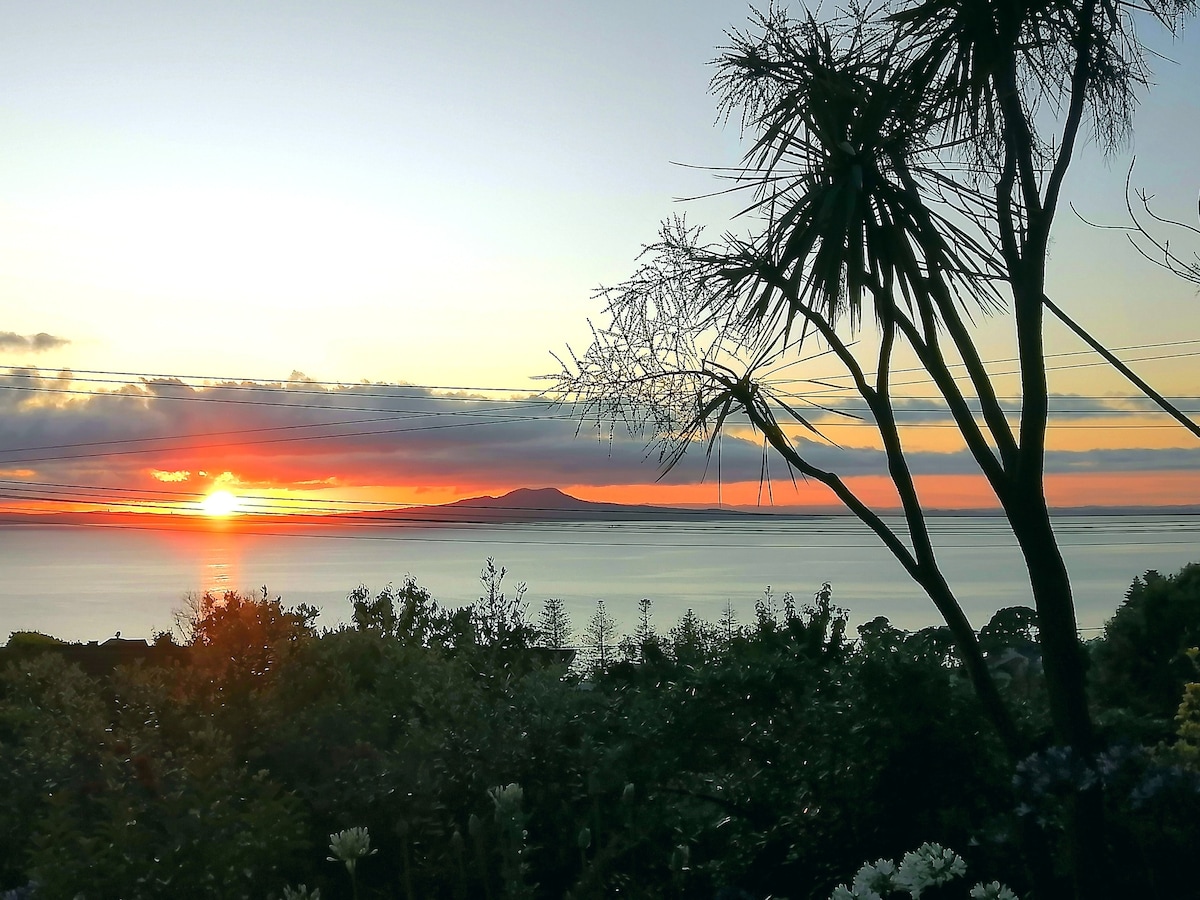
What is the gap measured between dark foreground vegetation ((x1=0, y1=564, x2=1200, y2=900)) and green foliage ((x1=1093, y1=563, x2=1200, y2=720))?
1.17 feet

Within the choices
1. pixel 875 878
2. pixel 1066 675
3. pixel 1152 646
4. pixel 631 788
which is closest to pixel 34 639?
pixel 1152 646

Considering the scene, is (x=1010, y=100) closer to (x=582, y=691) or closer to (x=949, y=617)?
(x=949, y=617)

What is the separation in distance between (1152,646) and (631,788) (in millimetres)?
6291

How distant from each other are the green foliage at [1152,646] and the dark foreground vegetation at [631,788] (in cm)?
36

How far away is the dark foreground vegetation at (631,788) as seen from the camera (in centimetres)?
519

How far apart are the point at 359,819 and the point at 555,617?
10.9 metres

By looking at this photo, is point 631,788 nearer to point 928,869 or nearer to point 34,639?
point 928,869

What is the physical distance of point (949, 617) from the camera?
6625 millimetres

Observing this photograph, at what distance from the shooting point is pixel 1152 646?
9.12 meters

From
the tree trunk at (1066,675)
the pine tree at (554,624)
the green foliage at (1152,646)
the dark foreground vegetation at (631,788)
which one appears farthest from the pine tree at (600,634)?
the tree trunk at (1066,675)

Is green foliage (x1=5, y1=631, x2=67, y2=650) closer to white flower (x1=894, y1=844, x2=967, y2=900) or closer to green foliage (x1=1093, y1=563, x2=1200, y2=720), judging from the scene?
green foliage (x1=1093, y1=563, x2=1200, y2=720)

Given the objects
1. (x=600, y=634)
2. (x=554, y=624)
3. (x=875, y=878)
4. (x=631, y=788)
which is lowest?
(x=600, y=634)

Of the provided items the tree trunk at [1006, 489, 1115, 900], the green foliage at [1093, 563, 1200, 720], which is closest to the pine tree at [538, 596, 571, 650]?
the green foliage at [1093, 563, 1200, 720]

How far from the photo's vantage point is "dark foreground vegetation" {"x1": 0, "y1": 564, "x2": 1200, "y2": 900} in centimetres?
519
